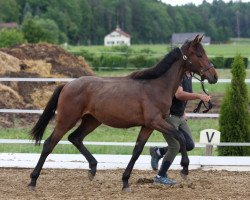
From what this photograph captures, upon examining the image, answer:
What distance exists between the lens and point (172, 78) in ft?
22.2

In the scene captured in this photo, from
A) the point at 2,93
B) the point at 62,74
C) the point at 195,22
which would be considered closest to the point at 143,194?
the point at 2,93

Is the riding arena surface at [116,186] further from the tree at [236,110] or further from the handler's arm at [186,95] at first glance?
the handler's arm at [186,95]

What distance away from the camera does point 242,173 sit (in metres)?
8.15

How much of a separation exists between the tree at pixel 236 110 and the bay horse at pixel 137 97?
2171 millimetres

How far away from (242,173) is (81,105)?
8.70 feet

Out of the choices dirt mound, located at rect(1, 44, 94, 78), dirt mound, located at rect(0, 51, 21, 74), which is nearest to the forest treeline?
dirt mound, located at rect(1, 44, 94, 78)

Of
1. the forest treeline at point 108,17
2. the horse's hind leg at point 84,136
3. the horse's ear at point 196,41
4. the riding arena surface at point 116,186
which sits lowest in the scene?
the forest treeline at point 108,17

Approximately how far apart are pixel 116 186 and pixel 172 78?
1471 millimetres

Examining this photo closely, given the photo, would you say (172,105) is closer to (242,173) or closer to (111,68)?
(242,173)

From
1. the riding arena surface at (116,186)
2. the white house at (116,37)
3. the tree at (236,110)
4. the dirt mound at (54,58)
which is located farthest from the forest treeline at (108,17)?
the riding arena surface at (116,186)

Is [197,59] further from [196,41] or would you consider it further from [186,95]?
[186,95]

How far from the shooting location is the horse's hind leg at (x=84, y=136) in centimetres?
721

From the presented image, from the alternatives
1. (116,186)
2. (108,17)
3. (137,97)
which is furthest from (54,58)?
(108,17)

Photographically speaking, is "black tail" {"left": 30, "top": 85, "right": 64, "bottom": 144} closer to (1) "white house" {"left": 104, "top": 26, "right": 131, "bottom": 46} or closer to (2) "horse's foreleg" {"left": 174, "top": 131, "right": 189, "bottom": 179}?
(2) "horse's foreleg" {"left": 174, "top": 131, "right": 189, "bottom": 179}
